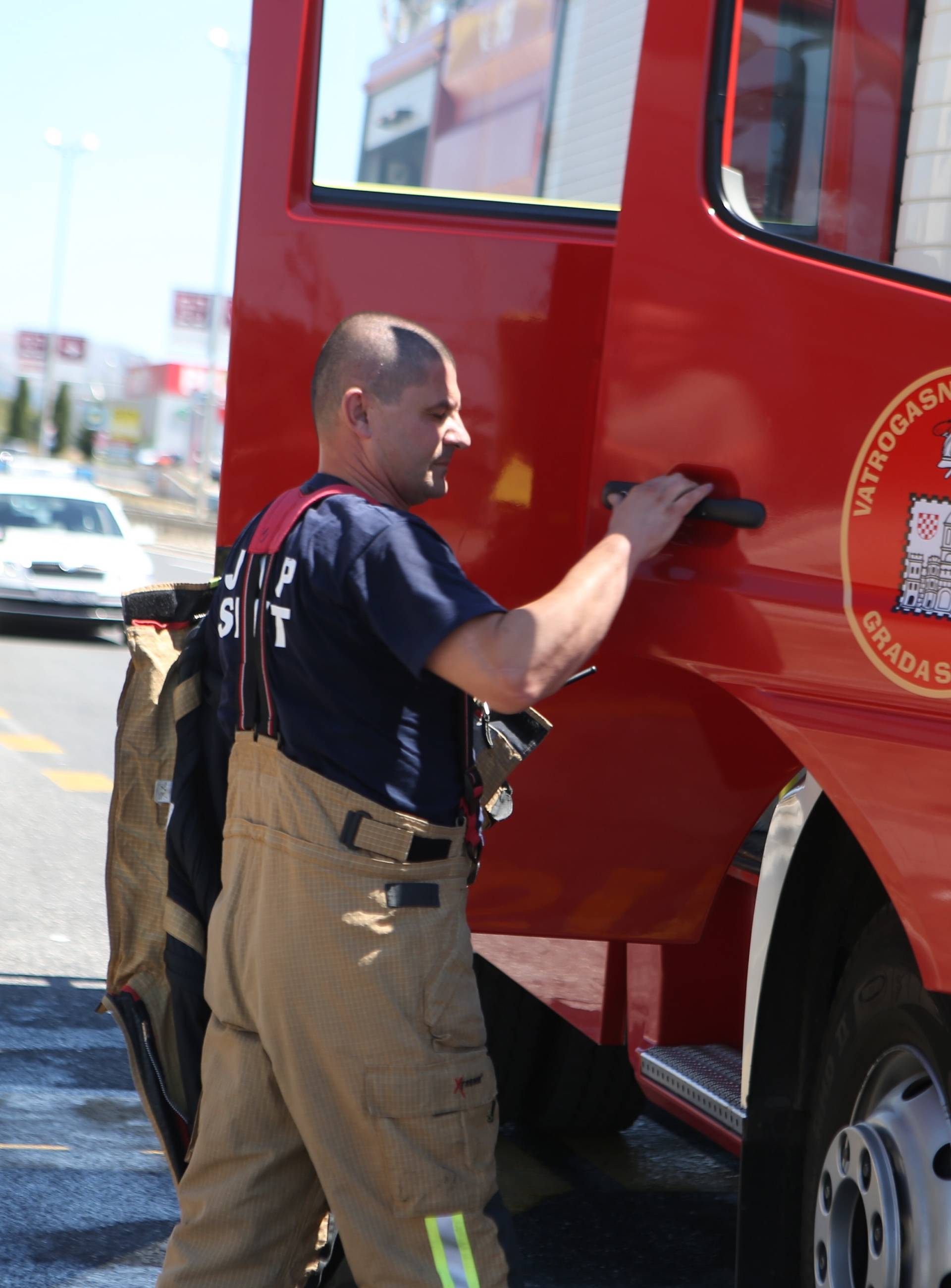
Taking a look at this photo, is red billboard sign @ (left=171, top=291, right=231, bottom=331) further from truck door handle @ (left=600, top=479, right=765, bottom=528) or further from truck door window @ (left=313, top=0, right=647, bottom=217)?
truck door handle @ (left=600, top=479, right=765, bottom=528)

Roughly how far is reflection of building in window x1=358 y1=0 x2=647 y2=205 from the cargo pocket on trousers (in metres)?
1.52

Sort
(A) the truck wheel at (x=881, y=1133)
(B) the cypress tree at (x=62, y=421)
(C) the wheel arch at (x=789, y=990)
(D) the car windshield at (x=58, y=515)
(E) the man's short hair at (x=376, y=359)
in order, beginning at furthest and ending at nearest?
(B) the cypress tree at (x=62, y=421)
(D) the car windshield at (x=58, y=515)
(C) the wheel arch at (x=789, y=990)
(E) the man's short hair at (x=376, y=359)
(A) the truck wheel at (x=881, y=1133)

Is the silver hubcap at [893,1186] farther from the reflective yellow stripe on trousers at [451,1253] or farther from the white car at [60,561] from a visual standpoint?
the white car at [60,561]

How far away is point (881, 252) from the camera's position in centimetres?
237

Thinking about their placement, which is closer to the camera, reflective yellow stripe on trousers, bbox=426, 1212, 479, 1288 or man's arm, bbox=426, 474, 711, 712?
man's arm, bbox=426, 474, 711, 712

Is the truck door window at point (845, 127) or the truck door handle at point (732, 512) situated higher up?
the truck door window at point (845, 127)

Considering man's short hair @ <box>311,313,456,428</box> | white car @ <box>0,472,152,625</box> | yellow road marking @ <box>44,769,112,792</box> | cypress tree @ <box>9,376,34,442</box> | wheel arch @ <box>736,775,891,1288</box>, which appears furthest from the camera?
cypress tree @ <box>9,376,34,442</box>

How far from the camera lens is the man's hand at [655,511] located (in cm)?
233

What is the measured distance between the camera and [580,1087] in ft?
13.6

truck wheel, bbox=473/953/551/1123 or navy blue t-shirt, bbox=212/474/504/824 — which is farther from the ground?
navy blue t-shirt, bbox=212/474/504/824

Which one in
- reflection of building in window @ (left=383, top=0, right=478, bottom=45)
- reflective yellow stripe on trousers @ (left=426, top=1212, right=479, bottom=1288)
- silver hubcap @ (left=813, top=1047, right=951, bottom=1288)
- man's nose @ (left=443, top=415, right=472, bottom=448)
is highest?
reflection of building in window @ (left=383, top=0, right=478, bottom=45)

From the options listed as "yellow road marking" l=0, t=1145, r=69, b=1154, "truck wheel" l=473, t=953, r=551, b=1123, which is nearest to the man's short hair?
"truck wheel" l=473, t=953, r=551, b=1123

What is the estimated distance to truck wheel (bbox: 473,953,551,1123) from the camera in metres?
4.00

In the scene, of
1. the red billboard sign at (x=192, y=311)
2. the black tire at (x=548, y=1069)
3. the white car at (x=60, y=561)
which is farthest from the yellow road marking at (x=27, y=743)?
the red billboard sign at (x=192, y=311)
